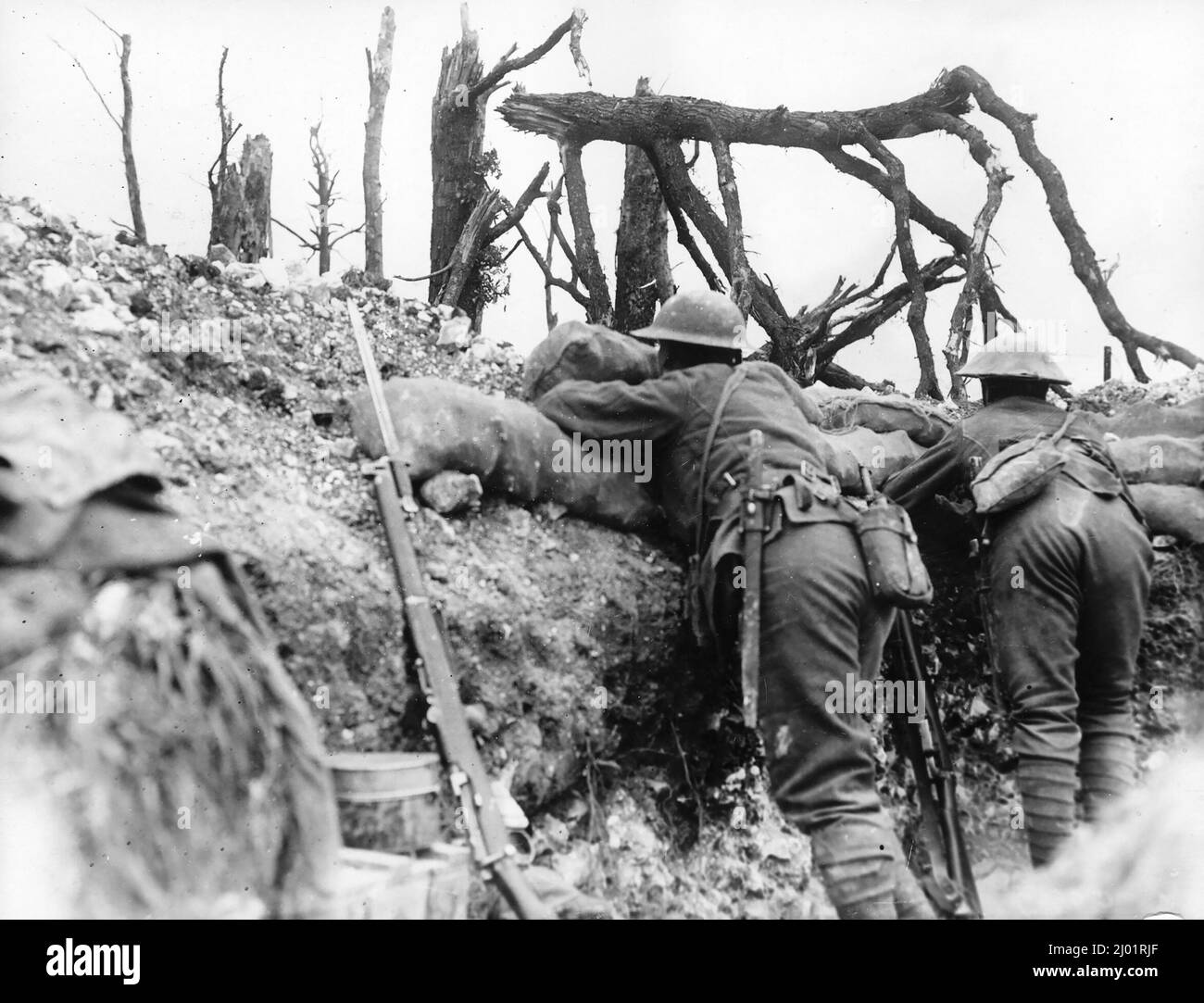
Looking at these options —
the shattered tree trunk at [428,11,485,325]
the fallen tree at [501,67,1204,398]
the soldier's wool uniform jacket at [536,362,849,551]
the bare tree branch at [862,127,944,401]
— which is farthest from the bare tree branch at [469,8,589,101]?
the soldier's wool uniform jacket at [536,362,849,551]

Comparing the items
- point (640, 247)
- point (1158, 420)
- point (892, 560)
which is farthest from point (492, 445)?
point (640, 247)

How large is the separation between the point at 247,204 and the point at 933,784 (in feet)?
21.3

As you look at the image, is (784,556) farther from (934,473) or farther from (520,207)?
(520,207)

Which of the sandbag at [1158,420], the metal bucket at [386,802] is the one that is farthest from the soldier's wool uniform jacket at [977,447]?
the metal bucket at [386,802]

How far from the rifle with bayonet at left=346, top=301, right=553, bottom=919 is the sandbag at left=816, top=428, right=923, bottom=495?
74.9 inches

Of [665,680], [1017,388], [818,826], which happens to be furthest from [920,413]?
[818,826]

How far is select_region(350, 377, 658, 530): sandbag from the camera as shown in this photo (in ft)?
11.8

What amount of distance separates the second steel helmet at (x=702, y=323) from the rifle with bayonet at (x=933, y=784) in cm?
82

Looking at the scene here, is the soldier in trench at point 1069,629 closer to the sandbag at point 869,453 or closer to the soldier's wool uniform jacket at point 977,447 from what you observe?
the soldier's wool uniform jacket at point 977,447

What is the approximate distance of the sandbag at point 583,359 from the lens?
4055 millimetres

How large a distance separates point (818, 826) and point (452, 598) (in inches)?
57.0

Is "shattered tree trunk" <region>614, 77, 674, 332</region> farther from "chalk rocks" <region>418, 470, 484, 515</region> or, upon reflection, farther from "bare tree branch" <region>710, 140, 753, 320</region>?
"chalk rocks" <region>418, 470, 484, 515</region>
